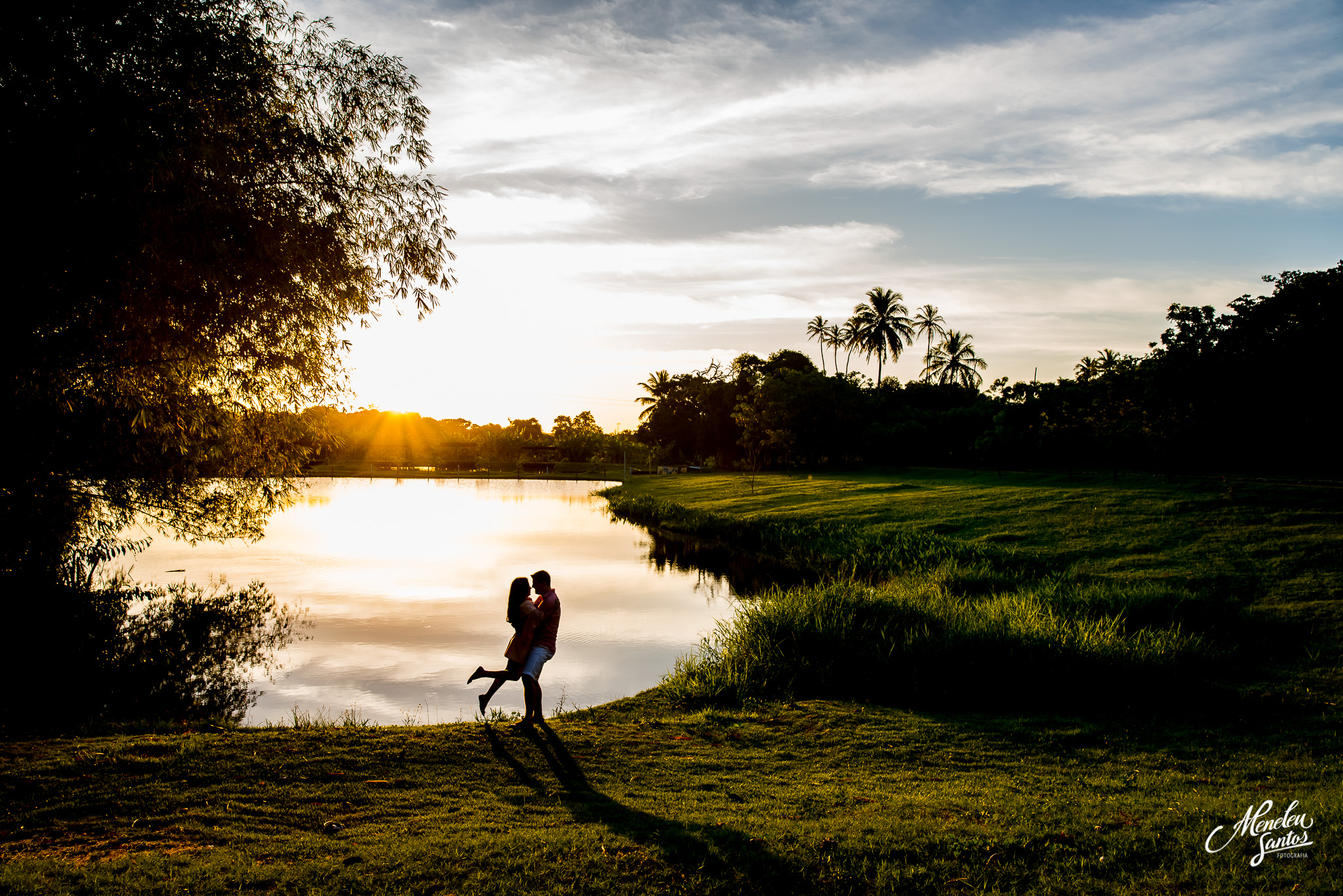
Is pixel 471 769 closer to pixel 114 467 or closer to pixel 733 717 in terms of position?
pixel 733 717

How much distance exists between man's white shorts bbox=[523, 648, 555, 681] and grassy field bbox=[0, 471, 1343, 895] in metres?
0.70

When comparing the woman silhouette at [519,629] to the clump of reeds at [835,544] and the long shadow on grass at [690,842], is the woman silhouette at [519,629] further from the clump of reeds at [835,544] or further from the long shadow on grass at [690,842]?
the clump of reeds at [835,544]

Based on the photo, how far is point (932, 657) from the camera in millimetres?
12180

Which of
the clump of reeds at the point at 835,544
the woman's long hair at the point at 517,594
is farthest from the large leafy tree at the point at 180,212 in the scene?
the clump of reeds at the point at 835,544

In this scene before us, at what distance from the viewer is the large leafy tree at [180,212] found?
28.5 ft

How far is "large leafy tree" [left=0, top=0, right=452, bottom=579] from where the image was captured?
8.69 metres

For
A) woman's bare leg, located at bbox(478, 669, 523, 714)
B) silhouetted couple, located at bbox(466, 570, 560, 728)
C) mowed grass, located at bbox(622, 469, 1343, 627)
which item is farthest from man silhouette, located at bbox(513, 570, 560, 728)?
mowed grass, located at bbox(622, 469, 1343, 627)

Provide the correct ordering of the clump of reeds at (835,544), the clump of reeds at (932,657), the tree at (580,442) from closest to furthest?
the clump of reeds at (932,657) → the clump of reeds at (835,544) → the tree at (580,442)

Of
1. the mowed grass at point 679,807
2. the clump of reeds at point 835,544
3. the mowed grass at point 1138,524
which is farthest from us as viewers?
the clump of reeds at point 835,544

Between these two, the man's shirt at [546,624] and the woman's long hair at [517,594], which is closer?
the woman's long hair at [517,594]

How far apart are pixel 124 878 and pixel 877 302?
3577 inches

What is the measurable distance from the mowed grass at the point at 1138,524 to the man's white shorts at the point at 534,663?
45.5 feet

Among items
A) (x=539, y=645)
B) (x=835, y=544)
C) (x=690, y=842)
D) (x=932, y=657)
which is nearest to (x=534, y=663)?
(x=539, y=645)

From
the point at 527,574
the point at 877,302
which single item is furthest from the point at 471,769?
the point at 877,302
